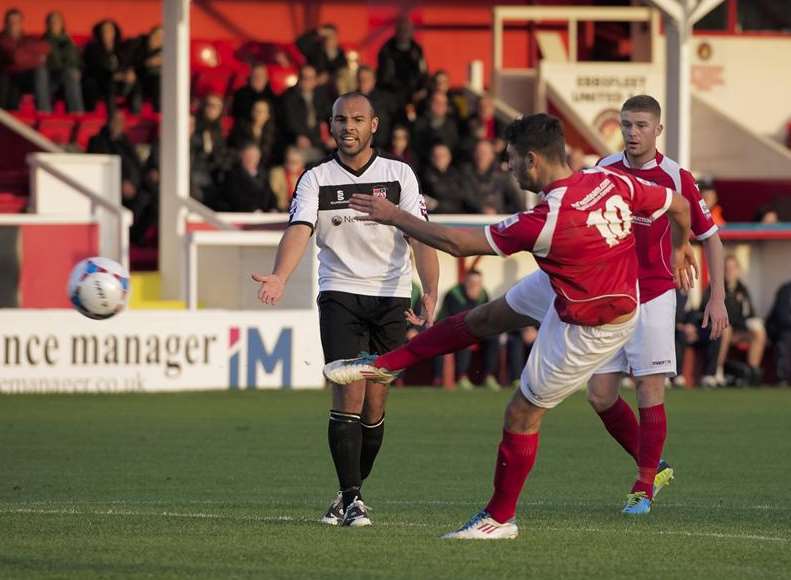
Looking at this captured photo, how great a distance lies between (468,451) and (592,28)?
18747 mm

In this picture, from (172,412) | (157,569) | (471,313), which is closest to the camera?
(157,569)

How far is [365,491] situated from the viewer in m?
11.0

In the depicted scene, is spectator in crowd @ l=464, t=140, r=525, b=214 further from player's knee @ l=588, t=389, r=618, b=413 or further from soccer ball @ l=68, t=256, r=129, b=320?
player's knee @ l=588, t=389, r=618, b=413

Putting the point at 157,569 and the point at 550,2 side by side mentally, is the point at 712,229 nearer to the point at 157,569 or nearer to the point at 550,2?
the point at 157,569

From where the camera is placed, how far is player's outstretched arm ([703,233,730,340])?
31.5ft

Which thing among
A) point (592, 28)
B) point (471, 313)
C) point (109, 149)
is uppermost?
point (592, 28)

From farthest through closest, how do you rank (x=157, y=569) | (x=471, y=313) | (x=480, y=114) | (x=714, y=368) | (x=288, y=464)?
(x=480, y=114) → (x=714, y=368) → (x=288, y=464) → (x=471, y=313) → (x=157, y=569)

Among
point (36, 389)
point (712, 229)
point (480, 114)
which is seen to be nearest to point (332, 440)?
point (712, 229)

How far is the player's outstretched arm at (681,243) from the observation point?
8516mm

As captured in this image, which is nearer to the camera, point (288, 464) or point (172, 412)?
point (288, 464)

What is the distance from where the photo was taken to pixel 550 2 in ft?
105

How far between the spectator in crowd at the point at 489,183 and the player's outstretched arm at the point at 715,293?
479 inches

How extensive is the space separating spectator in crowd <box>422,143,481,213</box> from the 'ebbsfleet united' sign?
307 centimetres

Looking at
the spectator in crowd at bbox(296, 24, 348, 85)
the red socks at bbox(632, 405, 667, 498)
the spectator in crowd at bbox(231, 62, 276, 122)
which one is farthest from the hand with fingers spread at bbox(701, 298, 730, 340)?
the spectator in crowd at bbox(296, 24, 348, 85)
